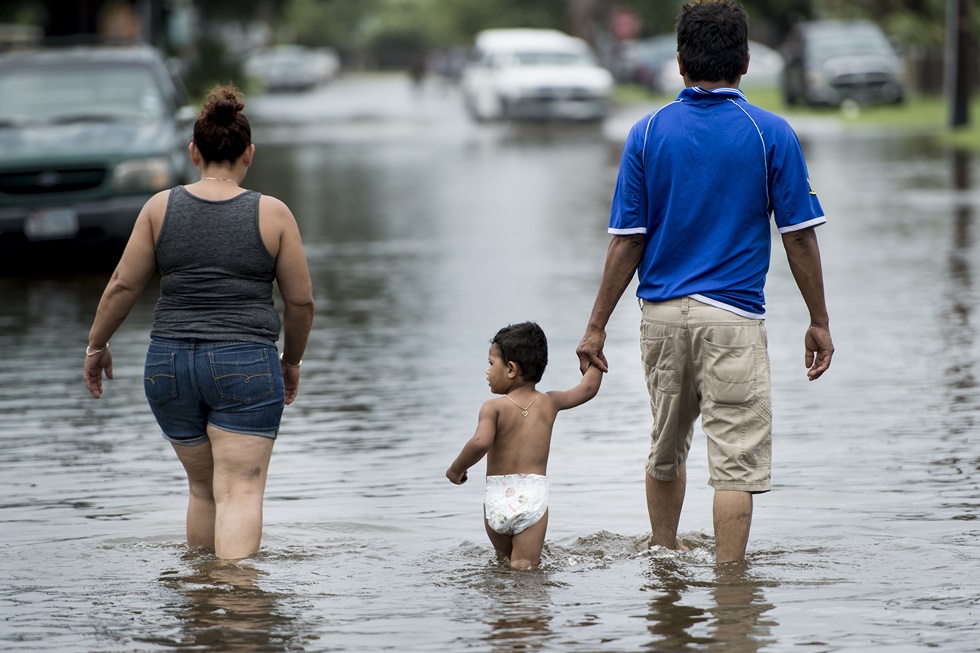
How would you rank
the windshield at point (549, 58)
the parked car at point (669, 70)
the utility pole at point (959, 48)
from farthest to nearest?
the parked car at point (669, 70)
the windshield at point (549, 58)
the utility pole at point (959, 48)

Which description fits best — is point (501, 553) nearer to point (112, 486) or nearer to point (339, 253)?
point (112, 486)

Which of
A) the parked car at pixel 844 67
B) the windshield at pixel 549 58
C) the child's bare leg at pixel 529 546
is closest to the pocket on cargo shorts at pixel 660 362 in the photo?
the child's bare leg at pixel 529 546

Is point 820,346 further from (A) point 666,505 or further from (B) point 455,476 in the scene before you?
(B) point 455,476

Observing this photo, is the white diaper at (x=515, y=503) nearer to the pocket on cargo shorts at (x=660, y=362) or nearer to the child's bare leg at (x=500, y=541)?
the child's bare leg at (x=500, y=541)

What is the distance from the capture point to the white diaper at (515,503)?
5336 mm

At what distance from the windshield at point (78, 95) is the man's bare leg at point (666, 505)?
9343mm

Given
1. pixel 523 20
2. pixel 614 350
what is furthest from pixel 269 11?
pixel 614 350

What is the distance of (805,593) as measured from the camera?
16.8 ft

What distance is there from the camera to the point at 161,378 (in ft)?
17.2

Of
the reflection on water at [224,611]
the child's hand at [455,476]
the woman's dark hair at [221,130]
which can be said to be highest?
the woman's dark hair at [221,130]

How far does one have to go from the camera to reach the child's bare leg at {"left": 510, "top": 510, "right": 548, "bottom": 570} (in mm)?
5371

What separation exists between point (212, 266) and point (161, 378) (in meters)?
A: 0.38

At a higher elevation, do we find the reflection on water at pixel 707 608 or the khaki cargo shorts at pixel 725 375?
the khaki cargo shorts at pixel 725 375

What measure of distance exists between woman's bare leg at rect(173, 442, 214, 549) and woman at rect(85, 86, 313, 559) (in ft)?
0.04
